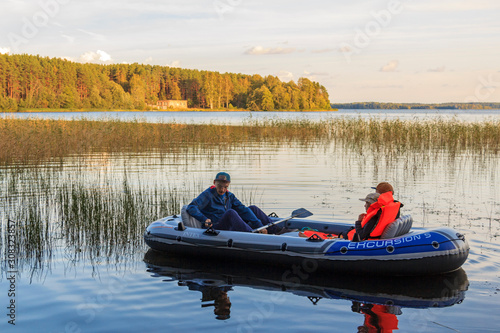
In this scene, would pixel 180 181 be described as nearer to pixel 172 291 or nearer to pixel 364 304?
pixel 172 291

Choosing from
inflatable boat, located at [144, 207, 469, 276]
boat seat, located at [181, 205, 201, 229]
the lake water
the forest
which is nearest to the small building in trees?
the forest

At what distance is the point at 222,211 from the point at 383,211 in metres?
2.52

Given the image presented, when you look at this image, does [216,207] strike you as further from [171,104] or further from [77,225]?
[171,104]

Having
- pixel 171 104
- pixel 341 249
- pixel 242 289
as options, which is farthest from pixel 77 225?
pixel 171 104

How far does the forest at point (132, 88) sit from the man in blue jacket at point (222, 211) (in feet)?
174

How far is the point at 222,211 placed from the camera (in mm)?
7770

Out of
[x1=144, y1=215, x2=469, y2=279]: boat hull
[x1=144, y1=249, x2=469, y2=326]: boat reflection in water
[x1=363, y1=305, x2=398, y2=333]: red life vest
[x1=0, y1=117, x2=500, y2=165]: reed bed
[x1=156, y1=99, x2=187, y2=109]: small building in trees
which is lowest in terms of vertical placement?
[x1=363, y1=305, x2=398, y2=333]: red life vest

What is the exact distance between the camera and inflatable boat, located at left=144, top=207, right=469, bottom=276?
632 centimetres

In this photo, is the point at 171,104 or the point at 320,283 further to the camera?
the point at 171,104

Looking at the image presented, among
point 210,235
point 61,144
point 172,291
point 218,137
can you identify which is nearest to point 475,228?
point 210,235

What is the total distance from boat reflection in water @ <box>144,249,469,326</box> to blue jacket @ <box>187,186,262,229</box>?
2.44ft

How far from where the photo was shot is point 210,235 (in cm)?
726

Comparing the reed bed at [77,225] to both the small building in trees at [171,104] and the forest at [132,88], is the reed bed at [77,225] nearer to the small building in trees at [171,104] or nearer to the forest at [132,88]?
the forest at [132,88]

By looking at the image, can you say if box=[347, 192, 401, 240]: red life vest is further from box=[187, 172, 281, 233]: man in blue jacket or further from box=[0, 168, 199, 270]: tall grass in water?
box=[0, 168, 199, 270]: tall grass in water
